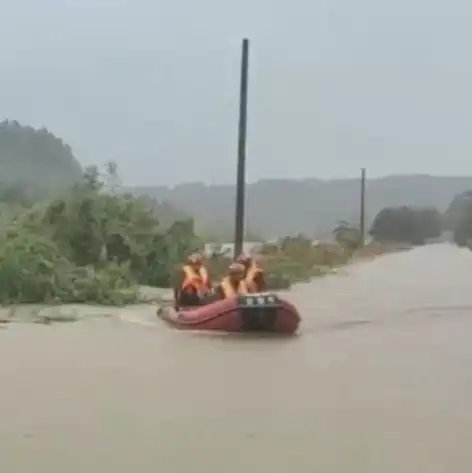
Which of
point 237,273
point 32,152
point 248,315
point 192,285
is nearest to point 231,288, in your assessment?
point 237,273

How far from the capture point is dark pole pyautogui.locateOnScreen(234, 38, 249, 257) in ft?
79.6

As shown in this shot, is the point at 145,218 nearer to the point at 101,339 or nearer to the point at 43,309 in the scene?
the point at 43,309

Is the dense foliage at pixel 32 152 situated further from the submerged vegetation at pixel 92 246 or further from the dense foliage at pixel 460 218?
the submerged vegetation at pixel 92 246

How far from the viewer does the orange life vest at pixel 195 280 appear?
631 inches

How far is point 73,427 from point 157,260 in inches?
646

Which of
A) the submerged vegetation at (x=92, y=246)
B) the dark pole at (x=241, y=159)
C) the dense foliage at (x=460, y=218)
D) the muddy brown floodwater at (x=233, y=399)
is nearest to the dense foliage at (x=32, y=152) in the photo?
the dense foliage at (x=460, y=218)

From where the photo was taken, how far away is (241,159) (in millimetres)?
24922

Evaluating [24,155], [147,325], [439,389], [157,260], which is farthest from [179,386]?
[24,155]

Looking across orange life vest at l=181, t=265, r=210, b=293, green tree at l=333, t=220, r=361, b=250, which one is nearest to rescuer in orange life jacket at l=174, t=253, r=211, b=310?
orange life vest at l=181, t=265, r=210, b=293

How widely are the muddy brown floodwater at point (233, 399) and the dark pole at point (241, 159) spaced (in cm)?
650

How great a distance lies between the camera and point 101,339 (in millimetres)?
14758

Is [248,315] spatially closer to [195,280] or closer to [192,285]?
[192,285]

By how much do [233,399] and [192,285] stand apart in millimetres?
6308

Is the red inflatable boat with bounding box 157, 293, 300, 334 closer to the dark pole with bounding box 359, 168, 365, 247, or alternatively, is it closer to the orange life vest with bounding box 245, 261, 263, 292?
the orange life vest with bounding box 245, 261, 263, 292
